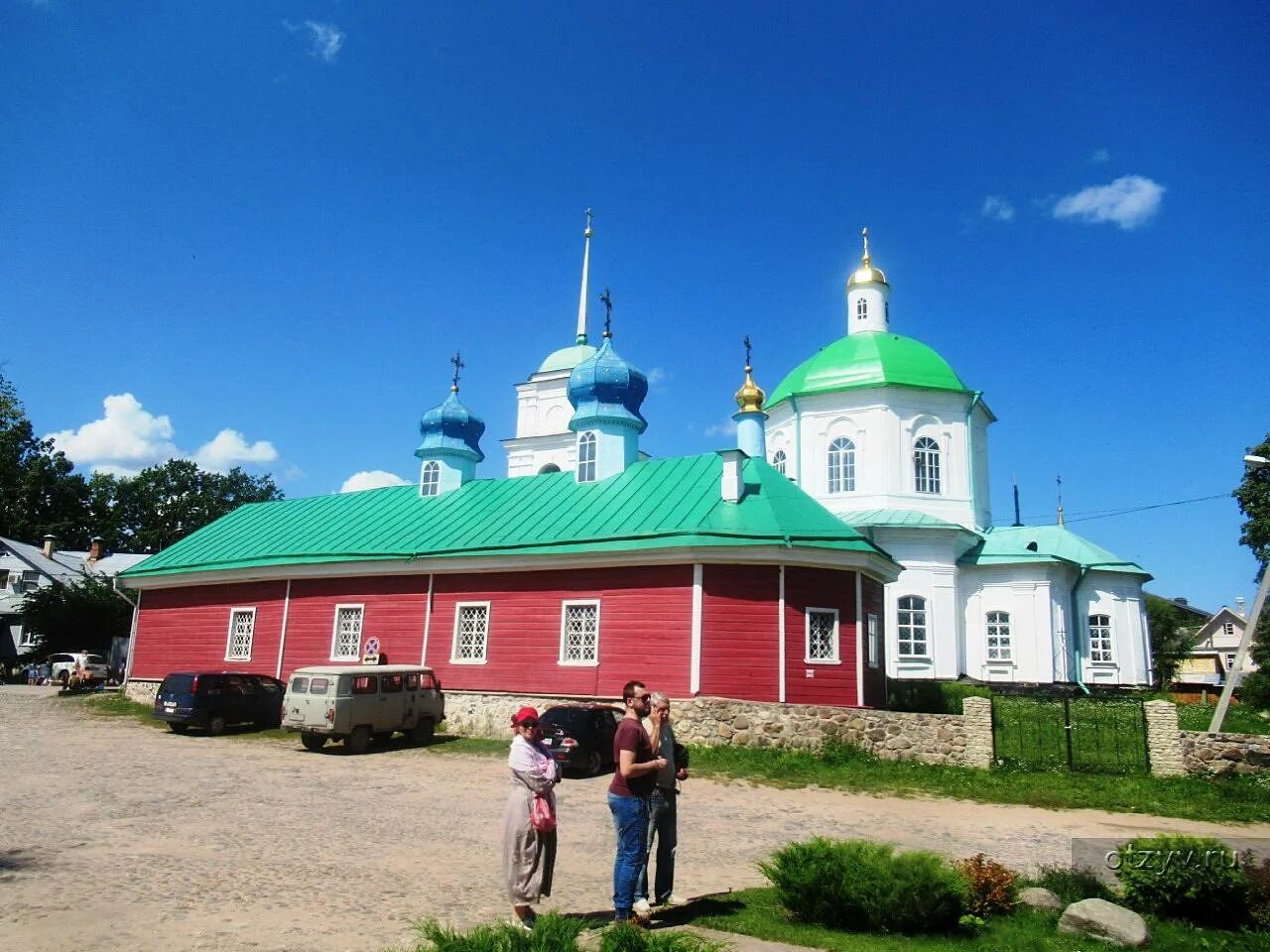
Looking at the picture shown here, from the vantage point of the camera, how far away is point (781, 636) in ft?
60.7

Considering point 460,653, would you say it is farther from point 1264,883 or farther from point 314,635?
point 1264,883

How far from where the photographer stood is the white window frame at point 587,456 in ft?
79.6

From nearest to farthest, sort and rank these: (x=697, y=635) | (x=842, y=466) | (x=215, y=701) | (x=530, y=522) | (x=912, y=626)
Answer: (x=697, y=635) → (x=215, y=701) → (x=530, y=522) → (x=912, y=626) → (x=842, y=466)

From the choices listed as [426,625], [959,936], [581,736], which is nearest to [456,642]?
[426,625]

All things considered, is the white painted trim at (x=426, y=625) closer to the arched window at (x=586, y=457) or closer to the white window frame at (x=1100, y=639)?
the arched window at (x=586, y=457)

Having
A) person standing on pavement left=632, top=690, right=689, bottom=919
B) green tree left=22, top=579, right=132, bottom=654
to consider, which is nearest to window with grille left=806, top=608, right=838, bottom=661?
person standing on pavement left=632, top=690, right=689, bottom=919

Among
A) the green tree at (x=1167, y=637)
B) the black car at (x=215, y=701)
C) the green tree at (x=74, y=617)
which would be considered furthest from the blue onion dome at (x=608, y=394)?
the green tree at (x=1167, y=637)

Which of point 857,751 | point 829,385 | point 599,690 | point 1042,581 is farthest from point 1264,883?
point 829,385

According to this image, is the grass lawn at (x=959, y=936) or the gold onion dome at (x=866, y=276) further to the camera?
the gold onion dome at (x=866, y=276)

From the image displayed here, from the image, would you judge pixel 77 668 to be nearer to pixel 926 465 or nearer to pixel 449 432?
pixel 449 432

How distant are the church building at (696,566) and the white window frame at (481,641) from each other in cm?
7

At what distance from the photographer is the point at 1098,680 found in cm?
2997

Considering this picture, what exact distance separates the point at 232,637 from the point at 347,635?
14.2 feet

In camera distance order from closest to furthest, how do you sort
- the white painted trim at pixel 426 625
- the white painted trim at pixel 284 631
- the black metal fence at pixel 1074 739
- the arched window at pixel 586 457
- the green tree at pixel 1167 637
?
the black metal fence at pixel 1074 739 < the white painted trim at pixel 426 625 < the white painted trim at pixel 284 631 < the arched window at pixel 586 457 < the green tree at pixel 1167 637
